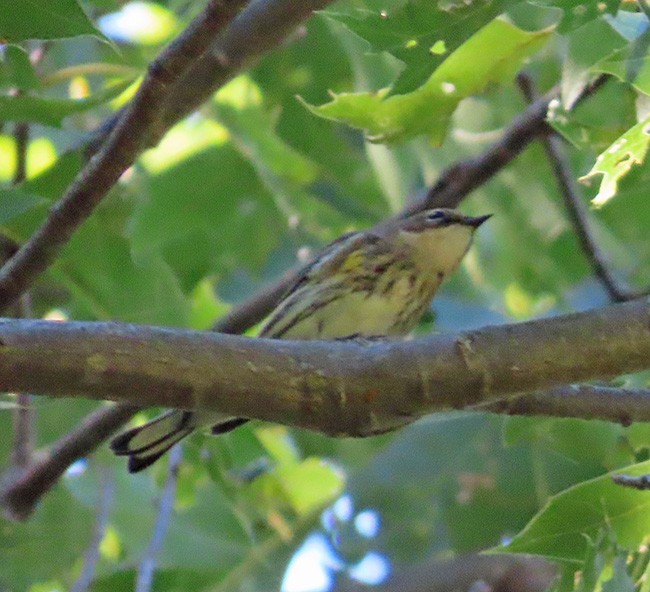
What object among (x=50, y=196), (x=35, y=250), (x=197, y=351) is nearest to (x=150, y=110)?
(x=35, y=250)

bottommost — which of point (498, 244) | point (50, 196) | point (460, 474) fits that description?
point (460, 474)

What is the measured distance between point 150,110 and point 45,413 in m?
2.13

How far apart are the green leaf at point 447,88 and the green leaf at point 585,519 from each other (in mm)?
1034

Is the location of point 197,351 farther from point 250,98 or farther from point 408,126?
point 250,98

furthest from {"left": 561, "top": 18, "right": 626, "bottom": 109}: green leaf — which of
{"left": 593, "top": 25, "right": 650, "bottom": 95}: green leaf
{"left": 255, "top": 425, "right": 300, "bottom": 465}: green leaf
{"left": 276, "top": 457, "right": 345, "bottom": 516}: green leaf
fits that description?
{"left": 255, "top": 425, "right": 300, "bottom": 465}: green leaf

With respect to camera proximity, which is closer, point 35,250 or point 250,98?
point 35,250

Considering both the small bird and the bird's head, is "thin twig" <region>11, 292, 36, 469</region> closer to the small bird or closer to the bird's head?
the small bird

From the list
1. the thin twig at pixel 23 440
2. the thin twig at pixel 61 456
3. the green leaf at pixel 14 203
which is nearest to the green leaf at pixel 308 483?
the thin twig at pixel 23 440

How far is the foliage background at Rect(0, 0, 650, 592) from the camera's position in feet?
9.32

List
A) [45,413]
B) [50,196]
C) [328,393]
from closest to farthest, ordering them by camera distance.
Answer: [328,393]
[50,196]
[45,413]

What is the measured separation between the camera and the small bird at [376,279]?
4.26 meters

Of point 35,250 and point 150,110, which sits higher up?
point 150,110

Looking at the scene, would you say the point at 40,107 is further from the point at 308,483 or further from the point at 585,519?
the point at 308,483

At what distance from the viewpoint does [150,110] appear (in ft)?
8.72
